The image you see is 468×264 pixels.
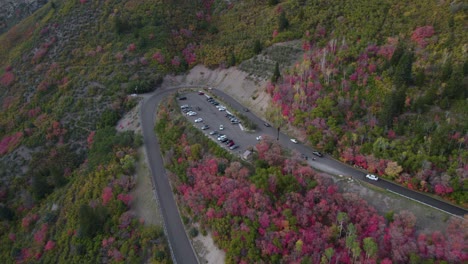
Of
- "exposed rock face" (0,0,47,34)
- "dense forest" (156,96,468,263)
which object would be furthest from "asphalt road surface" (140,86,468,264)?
"exposed rock face" (0,0,47,34)

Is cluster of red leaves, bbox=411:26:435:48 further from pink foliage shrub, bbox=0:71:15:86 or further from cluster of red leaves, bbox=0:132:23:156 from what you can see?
pink foliage shrub, bbox=0:71:15:86

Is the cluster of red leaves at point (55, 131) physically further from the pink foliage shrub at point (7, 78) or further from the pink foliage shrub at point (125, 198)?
the pink foliage shrub at point (125, 198)

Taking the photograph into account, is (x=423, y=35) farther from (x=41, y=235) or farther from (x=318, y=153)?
(x=41, y=235)

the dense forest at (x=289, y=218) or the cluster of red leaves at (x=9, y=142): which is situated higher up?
the dense forest at (x=289, y=218)

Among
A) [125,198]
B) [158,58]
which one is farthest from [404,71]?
[158,58]

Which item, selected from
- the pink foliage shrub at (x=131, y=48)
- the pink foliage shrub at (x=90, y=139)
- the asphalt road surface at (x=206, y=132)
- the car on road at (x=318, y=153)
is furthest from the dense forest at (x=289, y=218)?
the pink foliage shrub at (x=131, y=48)

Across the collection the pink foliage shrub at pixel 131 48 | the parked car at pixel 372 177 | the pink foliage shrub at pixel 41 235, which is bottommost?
the pink foliage shrub at pixel 41 235

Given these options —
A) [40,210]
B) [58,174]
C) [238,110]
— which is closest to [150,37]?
[238,110]
